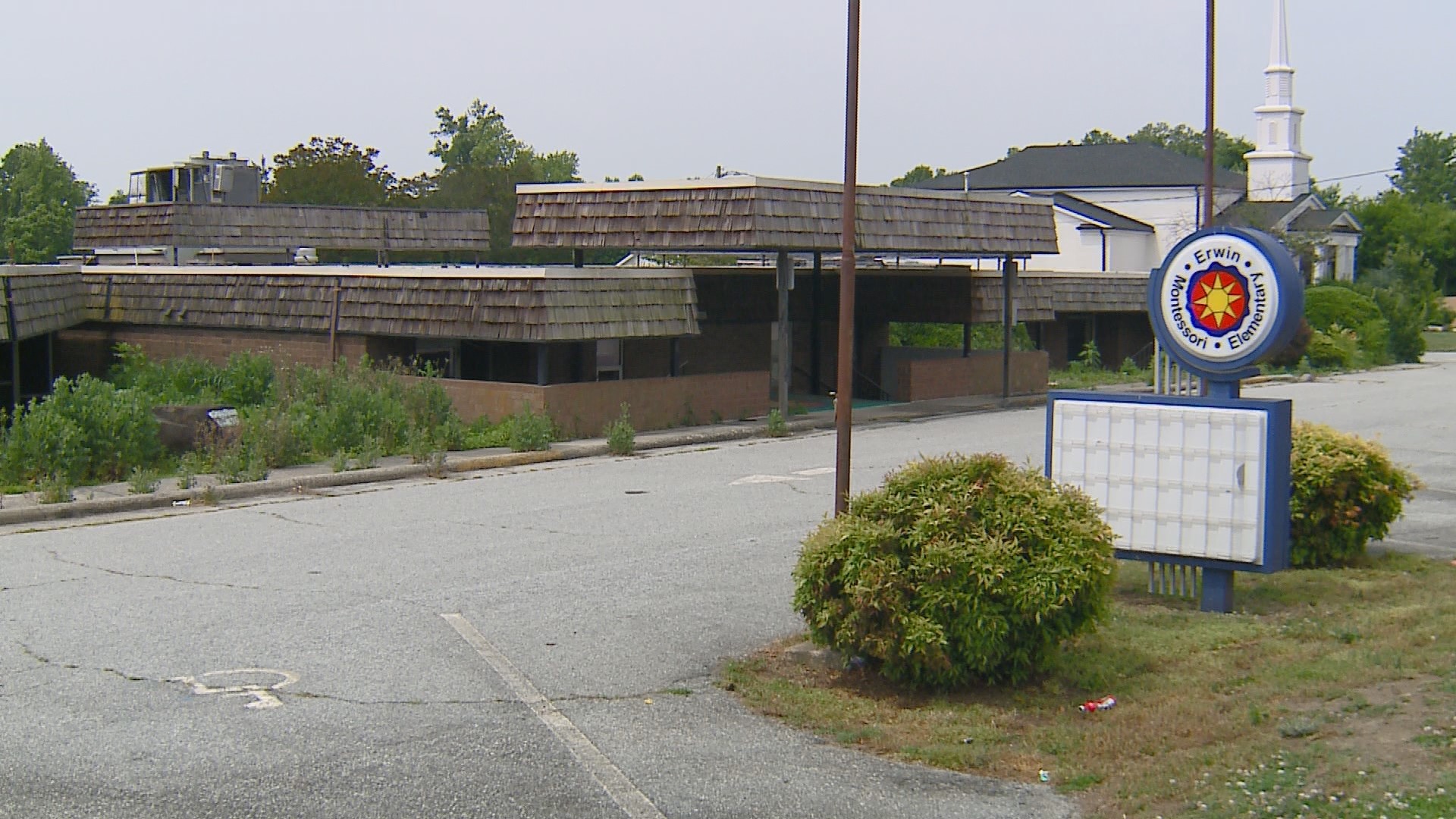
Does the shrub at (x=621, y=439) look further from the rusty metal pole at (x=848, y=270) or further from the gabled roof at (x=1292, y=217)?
the gabled roof at (x=1292, y=217)

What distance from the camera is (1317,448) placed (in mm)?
11688

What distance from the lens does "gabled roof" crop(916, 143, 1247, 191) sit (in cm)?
6812

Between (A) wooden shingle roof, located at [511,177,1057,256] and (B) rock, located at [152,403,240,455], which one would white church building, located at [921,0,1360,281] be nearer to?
(A) wooden shingle roof, located at [511,177,1057,256]

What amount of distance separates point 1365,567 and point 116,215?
3208cm

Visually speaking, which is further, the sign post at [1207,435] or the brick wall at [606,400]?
the brick wall at [606,400]

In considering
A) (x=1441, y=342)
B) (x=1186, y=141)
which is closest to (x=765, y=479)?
(x=1441, y=342)

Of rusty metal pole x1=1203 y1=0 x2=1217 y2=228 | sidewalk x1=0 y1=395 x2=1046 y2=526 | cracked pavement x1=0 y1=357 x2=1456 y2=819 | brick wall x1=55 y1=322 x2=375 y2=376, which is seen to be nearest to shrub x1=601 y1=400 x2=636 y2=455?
sidewalk x1=0 y1=395 x2=1046 y2=526

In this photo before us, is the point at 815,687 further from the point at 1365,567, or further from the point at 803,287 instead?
the point at 803,287

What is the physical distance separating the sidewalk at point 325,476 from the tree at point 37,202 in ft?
134

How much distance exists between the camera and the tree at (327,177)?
62875mm

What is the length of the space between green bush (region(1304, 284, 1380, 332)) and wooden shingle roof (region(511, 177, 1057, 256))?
22640 millimetres

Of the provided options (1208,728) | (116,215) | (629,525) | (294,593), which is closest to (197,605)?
(294,593)

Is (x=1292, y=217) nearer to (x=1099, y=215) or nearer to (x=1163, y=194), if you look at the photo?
(x=1163, y=194)

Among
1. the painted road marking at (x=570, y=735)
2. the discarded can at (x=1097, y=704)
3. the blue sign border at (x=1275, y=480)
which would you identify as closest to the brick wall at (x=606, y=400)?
the painted road marking at (x=570, y=735)
